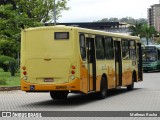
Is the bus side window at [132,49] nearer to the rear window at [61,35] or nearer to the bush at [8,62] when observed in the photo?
the rear window at [61,35]

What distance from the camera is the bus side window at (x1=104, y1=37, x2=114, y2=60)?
921 inches

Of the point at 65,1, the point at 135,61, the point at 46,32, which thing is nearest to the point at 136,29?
the point at 65,1

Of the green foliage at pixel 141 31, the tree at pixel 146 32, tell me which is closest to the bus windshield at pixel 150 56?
the green foliage at pixel 141 31

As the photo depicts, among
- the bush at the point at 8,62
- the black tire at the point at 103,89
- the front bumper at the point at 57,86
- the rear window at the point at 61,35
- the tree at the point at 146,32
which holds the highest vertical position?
the rear window at the point at 61,35

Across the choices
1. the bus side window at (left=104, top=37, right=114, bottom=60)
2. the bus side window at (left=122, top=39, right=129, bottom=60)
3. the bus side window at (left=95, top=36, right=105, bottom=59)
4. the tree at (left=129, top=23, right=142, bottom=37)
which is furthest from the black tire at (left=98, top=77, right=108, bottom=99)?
the tree at (left=129, top=23, right=142, bottom=37)

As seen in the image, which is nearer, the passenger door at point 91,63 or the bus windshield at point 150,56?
the passenger door at point 91,63

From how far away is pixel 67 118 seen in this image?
49.4 feet

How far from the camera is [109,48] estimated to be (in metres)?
23.8

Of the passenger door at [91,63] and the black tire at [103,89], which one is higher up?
the passenger door at [91,63]

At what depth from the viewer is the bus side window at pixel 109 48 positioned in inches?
921

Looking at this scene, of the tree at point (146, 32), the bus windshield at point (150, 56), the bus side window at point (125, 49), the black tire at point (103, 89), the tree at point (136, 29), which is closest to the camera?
the black tire at point (103, 89)

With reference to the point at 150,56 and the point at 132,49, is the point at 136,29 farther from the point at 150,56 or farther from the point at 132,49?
the point at 132,49

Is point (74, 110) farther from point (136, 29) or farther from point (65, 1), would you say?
point (136, 29)

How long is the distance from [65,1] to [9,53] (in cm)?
1428
